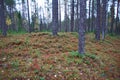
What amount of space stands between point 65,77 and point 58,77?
1.29ft

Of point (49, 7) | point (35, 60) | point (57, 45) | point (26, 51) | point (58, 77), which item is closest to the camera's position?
point (58, 77)

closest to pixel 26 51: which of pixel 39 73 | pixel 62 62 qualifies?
pixel 62 62

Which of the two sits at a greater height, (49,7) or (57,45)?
(49,7)

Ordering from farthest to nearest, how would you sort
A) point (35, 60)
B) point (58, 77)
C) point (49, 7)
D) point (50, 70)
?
point (49, 7) < point (35, 60) < point (50, 70) < point (58, 77)

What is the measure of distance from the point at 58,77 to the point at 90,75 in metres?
2.09

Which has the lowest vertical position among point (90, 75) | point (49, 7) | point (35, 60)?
point (90, 75)

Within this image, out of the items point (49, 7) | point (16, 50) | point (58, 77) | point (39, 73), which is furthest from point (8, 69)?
point (49, 7)

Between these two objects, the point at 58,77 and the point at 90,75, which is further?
the point at 90,75

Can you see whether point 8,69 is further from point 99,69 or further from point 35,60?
point 99,69

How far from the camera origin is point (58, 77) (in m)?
8.55

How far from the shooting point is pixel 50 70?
910cm

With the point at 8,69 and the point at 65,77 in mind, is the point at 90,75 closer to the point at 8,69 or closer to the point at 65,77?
the point at 65,77

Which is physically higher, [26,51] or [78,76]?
[26,51]

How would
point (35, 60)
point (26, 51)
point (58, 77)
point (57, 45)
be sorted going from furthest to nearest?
point (57, 45), point (26, 51), point (35, 60), point (58, 77)
